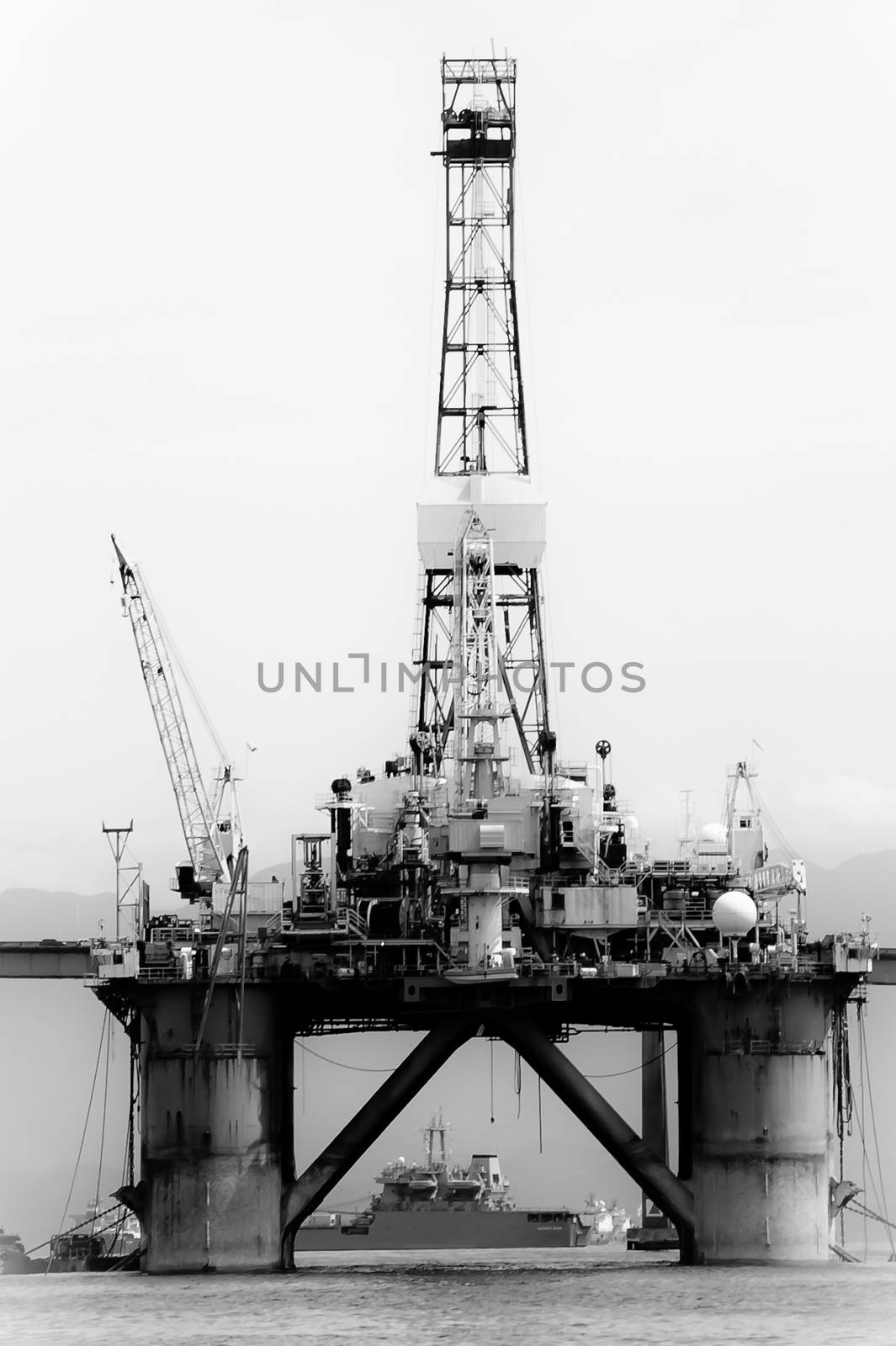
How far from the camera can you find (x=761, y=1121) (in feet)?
240

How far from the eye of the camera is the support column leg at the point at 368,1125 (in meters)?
74.8

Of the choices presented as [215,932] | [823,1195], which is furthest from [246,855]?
[823,1195]

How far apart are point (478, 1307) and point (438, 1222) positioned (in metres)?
55.4

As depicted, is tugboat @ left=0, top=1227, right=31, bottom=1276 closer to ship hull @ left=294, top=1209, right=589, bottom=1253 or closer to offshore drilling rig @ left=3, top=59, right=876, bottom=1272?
ship hull @ left=294, top=1209, right=589, bottom=1253

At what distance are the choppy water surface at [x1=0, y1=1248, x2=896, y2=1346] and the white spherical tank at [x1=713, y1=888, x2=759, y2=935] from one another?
363 inches

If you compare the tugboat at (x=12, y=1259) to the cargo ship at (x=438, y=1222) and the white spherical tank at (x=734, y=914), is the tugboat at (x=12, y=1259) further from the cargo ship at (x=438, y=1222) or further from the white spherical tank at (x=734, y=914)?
the white spherical tank at (x=734, y=914)

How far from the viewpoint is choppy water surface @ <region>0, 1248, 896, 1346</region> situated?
197 feet

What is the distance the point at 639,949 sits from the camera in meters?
78.1

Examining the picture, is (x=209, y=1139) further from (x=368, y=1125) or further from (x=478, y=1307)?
(x=478, y=1307)

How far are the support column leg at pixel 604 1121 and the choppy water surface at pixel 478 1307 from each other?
6.50 ft

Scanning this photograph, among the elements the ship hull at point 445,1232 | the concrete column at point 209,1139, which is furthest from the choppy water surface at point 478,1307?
the ship hull at point 445,1232

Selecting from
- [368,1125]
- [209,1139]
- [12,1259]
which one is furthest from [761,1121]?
[12,1259]

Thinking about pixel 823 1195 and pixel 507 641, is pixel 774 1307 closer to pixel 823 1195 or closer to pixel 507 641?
pixel 823 1195

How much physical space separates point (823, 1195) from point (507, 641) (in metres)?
22.9
